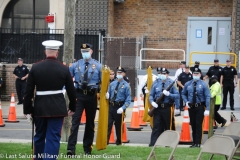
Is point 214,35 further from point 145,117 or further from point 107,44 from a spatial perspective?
point 145,117

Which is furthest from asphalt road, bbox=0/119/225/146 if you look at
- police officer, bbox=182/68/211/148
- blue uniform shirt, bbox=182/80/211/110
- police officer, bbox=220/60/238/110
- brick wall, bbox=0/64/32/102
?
brick wall, bbox=0/64/32/102

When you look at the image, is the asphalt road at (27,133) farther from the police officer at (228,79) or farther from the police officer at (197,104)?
the police officer at (228,79)

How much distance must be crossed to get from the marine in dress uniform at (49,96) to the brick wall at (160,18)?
2078cm

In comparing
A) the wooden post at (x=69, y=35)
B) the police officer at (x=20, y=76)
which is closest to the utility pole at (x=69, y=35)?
the wooden post at (x=69, y=35)

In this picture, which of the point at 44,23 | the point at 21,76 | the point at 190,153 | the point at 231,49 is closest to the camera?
the point at 190,153

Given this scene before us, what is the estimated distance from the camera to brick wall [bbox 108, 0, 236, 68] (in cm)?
3066

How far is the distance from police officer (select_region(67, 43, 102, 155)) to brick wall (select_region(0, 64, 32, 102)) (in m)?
16.6

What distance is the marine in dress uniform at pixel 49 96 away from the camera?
9.88 meters

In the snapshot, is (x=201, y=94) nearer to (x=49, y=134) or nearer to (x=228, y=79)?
(x=49, y=134)

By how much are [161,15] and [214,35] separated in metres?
2.62

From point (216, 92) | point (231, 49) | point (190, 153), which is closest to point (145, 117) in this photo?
point (216, 92)

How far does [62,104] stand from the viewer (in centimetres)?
998

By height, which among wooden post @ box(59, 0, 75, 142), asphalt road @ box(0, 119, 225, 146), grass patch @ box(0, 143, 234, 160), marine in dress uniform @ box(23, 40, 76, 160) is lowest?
asphalt road @ box(0, 119, 225, 146)

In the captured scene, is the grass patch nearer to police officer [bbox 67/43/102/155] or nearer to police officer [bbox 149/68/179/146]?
police officer [bbox 67/43/102/155]
